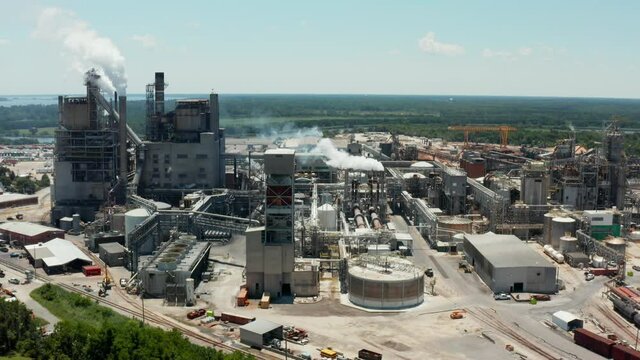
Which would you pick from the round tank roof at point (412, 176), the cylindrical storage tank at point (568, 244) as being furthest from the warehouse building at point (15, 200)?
the cylindrical storage tank at point (568, 244)

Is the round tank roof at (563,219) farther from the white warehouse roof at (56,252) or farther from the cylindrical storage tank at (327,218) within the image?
the white warehouse roof at (56,252)

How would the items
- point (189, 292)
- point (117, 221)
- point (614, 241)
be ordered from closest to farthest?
1. point (189, 292)
2. point (614, 241)
3. point (117, 221)

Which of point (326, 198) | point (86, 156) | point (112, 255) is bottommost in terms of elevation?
point (112, 255)

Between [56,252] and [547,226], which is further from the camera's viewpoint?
[547,226]

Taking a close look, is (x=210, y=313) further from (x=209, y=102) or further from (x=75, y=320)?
(x=209, y=102)

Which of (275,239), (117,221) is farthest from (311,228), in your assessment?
(117,221)

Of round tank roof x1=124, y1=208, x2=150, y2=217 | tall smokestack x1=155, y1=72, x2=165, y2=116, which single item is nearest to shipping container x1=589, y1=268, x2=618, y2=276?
round tank roof x1=124, y1=208, x2=150, y2=217

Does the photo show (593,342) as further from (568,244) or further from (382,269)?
(568,244)
